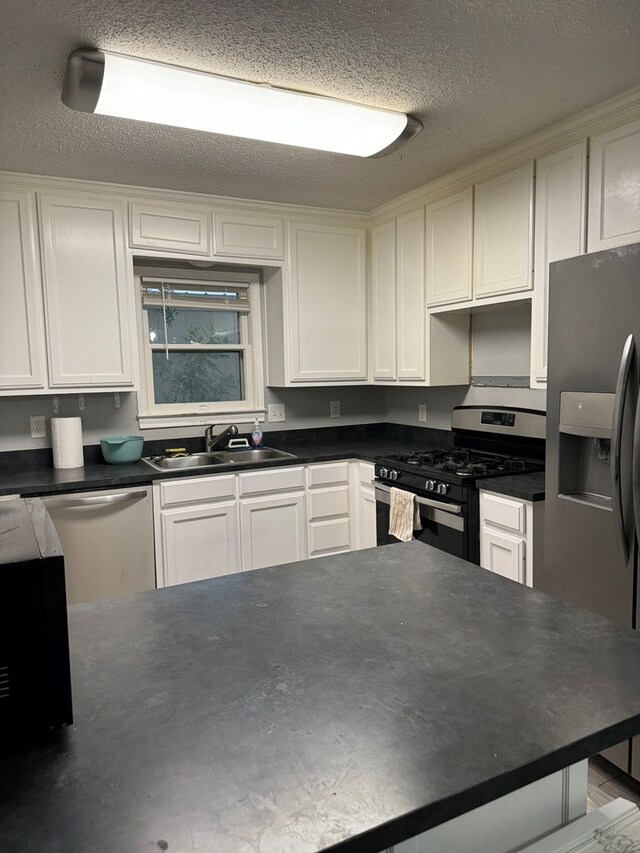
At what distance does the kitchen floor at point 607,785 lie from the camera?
1.83m

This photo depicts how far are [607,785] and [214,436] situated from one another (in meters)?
2.73

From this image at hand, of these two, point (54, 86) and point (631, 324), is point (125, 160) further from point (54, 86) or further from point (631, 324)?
point (631, 324)

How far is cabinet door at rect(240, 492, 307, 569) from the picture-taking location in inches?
131

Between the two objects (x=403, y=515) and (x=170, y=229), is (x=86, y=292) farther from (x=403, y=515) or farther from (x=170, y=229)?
(x=403, y=515)

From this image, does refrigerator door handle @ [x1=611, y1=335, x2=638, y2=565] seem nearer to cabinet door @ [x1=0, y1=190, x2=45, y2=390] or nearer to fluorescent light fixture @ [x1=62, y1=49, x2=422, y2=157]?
fluorescent light fixture @ [x1=62, y1=49, x2=422, y2=157]

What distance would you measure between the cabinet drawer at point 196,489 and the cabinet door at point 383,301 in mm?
1269

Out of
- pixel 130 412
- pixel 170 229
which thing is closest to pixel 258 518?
pixel 130 412

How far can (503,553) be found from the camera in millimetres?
2520

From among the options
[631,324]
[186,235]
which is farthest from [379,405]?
[631,324]

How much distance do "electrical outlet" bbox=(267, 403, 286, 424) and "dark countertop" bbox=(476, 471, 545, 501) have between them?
5.75ft

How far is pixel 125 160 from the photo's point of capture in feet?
9.01

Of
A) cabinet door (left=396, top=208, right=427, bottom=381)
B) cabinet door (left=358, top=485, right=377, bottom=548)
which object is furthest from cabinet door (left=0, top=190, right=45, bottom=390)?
cabinet door (left=396, top=208, right=427, bottom=381)

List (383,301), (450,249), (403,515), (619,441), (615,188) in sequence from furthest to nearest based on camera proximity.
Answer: (383,301) < (450,249) < (403,515) < (615,188) < (619,441)

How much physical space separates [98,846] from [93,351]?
112 inches
